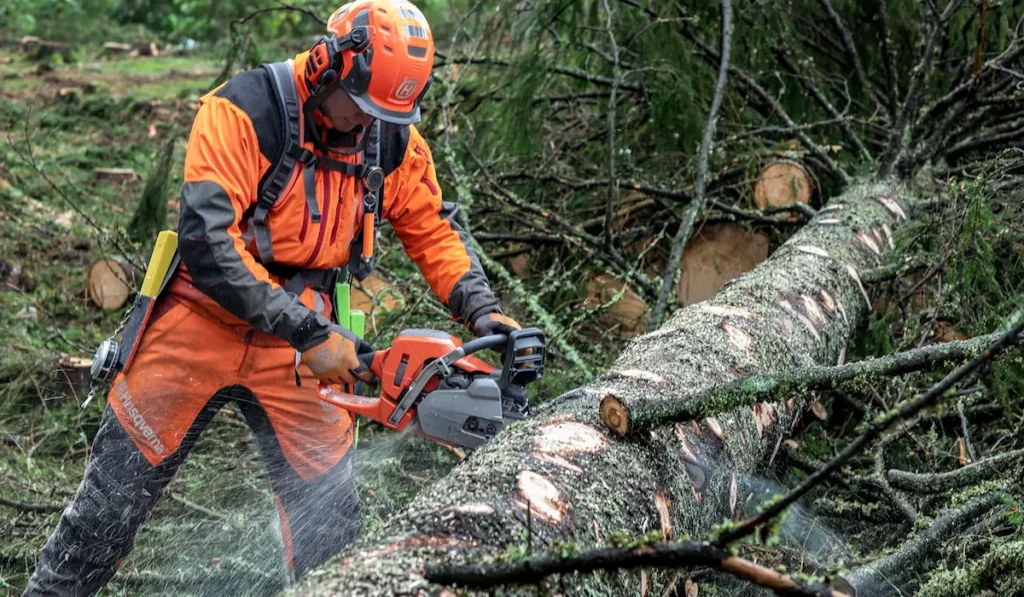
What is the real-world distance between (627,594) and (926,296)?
271 cm

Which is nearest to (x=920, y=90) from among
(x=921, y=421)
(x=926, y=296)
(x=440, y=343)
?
(x=926, y=296)

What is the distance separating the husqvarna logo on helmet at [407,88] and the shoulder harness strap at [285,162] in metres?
0.31

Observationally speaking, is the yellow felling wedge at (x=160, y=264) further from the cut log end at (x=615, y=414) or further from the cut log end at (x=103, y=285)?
the cut log end at (x=103, y=285)

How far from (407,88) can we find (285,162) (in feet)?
1.41

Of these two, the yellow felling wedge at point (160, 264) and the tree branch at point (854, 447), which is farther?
the yellow felling wedge at point (160, 264)

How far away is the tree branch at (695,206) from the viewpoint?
3789 millimetres

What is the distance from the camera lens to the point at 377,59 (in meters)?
2.74

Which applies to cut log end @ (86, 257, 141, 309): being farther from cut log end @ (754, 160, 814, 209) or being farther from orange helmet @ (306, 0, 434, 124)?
cut log end @ (754, 160, 814, 209)

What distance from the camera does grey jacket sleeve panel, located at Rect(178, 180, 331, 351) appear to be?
2.64 metres

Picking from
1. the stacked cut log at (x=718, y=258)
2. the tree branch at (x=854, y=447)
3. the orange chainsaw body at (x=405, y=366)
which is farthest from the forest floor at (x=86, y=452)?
the tree branch at (x=854, y=447)

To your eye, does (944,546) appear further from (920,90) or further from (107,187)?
(107,187)

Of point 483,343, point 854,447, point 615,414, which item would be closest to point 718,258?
point 483,343

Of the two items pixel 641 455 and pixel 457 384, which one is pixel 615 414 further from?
pixel 457 384

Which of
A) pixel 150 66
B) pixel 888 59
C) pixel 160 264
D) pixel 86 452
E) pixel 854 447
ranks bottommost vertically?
pixel 150 66
